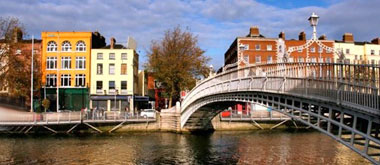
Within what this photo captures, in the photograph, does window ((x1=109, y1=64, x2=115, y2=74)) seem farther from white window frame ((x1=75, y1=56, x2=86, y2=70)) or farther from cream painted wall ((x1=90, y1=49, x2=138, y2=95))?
white window frame ((x1=75, y1=56, x2=86, y2=70))

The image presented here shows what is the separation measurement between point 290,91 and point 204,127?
2658cm

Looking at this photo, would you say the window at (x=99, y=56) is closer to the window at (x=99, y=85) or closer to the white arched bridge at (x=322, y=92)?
the window at (x=99, y=85)

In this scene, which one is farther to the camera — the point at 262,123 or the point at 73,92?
the point at 73,92

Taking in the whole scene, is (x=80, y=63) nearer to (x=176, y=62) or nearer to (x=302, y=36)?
(x=176, y=62)

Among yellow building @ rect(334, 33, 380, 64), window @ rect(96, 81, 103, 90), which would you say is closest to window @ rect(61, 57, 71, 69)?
window @ rect(96, 81, 103, 90)

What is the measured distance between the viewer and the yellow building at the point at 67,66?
174 ft

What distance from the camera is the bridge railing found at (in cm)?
1160

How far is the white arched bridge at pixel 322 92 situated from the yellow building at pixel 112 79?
91.8 ft

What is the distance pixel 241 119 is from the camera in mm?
44188

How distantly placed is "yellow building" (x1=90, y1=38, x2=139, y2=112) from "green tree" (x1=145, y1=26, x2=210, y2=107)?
4.10m

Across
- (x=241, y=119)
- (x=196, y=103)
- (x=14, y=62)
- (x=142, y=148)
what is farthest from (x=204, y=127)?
(x=14, y=62)

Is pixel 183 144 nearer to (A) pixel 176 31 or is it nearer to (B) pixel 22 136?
(B) pixel 22 136

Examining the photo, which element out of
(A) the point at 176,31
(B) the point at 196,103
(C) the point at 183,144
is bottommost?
(C) the point at 183,144

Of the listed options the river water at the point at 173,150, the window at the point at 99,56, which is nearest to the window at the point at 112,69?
the window at the point at 99,56
